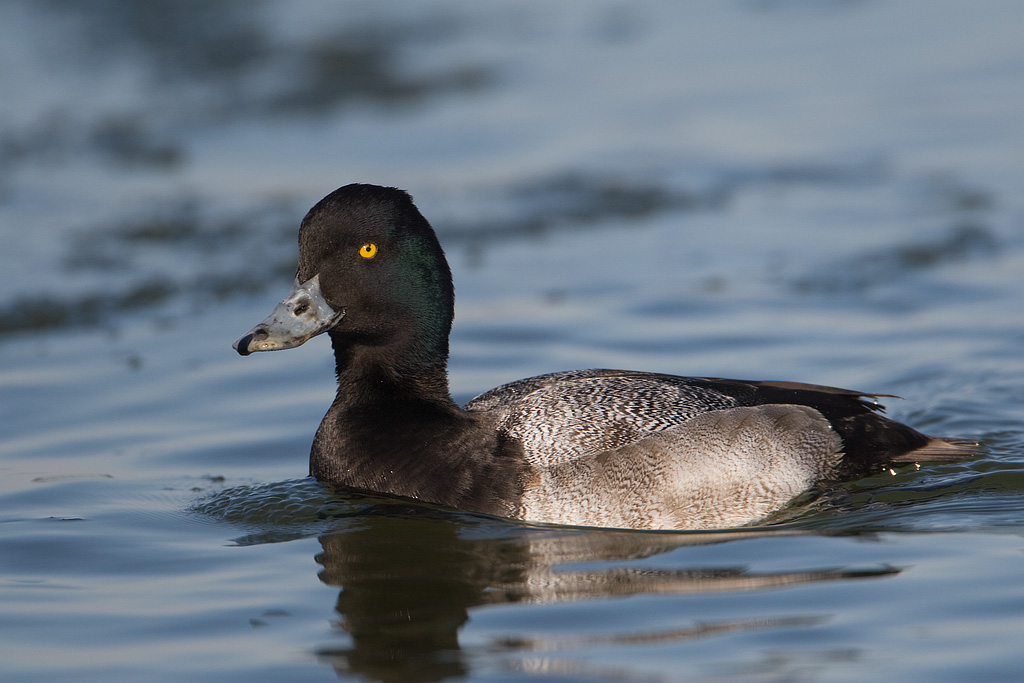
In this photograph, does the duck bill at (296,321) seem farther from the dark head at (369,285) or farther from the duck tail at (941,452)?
the duck tail at (941,452)

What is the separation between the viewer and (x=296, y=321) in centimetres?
675

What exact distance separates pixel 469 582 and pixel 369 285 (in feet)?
5.66

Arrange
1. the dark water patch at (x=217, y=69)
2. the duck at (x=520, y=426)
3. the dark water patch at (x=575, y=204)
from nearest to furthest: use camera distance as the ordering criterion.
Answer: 1. the duck at (x=520, y=426)
2. the dark water patch at (x=575, y=204)
3. the dark water patch at (x=217, y=69)

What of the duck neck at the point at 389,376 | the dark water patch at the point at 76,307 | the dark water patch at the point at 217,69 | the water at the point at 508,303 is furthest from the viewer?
the dark water patch at the point at 217,69

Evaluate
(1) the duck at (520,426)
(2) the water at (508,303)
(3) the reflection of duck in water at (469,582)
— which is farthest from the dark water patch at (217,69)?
(3) the reflection of duck in water at (469,582)

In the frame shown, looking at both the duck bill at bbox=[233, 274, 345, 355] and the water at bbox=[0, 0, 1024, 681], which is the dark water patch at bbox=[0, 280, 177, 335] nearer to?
the water at bbox=[0, 0, 1024, 681]

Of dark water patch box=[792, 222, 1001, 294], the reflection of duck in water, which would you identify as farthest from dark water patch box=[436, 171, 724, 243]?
the reflection of duck in water

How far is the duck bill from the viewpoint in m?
6.66

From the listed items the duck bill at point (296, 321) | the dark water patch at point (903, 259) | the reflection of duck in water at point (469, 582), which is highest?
the dark water patch at point (903, 259)

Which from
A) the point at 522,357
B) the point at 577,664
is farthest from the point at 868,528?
the point at 522,357

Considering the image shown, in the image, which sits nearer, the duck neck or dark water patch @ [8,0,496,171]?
the duck neck

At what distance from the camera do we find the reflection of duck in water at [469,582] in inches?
204

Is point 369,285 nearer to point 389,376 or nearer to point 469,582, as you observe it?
point 389,376

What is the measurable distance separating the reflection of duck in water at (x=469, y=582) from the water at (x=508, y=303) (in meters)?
0.02
